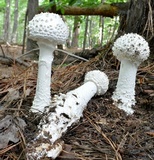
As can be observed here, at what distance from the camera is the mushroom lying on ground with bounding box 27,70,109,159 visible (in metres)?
1.33

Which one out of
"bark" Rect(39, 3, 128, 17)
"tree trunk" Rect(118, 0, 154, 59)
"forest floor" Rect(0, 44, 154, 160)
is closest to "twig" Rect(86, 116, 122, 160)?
"forest floor" Rect(0, 44, 154, 160)

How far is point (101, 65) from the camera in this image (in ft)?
8.00

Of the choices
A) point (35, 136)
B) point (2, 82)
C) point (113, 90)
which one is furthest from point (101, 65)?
point (35, 136)

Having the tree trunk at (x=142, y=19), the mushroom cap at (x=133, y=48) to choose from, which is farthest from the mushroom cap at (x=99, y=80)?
the tree trunk at (x=142, y=19)

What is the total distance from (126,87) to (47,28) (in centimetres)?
79

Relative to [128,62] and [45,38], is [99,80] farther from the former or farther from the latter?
[45,38]

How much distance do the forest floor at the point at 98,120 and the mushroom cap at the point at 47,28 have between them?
→ 542mm

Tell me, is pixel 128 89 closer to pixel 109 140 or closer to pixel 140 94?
pixel 140 94

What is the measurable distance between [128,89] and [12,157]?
1005 mm

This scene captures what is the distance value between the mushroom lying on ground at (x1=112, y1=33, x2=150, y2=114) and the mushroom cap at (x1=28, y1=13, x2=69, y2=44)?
1.61ft

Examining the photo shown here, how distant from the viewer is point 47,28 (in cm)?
150

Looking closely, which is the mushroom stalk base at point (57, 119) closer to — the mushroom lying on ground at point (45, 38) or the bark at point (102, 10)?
the mushroom lying on ground at point (45, 38)

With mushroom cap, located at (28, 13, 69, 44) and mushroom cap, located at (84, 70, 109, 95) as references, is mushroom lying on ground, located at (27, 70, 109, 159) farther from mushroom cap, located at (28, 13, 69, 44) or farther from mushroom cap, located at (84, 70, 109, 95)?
mushroom cap, located at (28, 13, 69, 44)

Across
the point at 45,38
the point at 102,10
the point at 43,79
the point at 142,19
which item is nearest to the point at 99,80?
the point at 43,79
